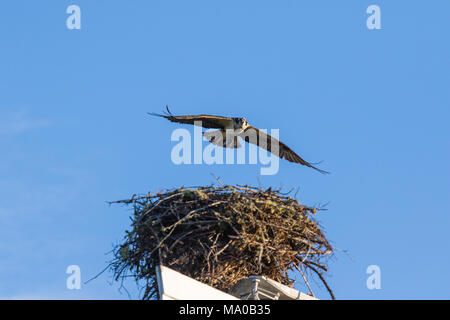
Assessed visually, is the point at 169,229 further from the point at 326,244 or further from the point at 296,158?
the point at 296,158

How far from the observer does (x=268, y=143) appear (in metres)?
15.8

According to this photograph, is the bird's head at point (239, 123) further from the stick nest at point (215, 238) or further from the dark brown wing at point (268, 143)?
the stick nest at point (215, 238)

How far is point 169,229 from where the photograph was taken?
11594 mm

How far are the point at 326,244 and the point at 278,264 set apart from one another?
970 millimetres

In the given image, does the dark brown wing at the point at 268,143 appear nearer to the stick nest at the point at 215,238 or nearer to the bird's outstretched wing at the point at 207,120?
the bird's outstretched wing at the point at 207,120

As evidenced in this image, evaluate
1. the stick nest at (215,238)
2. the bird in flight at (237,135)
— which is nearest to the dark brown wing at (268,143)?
the bird in flight at (237,135)

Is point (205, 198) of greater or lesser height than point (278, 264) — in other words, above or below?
above

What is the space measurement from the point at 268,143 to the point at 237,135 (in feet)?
2.41

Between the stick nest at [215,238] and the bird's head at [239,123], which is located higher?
the bird's head at [239,123]

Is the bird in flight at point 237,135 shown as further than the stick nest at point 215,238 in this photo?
Yes

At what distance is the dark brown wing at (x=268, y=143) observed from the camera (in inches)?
615

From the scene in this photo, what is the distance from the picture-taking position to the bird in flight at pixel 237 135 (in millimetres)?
14804

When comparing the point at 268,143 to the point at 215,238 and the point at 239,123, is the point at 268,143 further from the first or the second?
the point at 215,238
